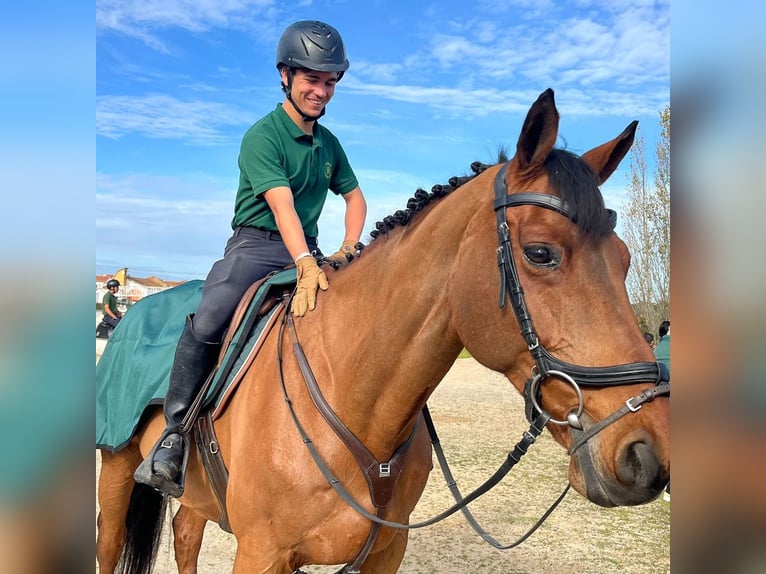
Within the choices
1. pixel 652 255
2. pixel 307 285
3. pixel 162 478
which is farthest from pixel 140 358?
pixel 652 255

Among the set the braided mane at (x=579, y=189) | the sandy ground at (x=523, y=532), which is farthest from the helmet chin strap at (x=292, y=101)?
the sandy ground at (x=523, y=532)

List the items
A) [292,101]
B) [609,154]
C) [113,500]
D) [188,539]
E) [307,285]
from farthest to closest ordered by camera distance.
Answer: [188,539], [113,500], [292,101], [307,285], [609,154]

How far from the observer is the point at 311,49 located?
9.31ft

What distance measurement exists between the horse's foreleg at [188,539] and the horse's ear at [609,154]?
3824 millimetres

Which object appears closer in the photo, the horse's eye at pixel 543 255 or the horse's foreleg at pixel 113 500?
the horse's eye at pixel 543 255

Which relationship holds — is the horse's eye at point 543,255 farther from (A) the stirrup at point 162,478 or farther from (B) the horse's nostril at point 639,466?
(A) the stirrup at point 162,478

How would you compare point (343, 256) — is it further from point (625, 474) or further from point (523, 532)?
point (523, 532)

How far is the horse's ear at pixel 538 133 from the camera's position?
180 cm

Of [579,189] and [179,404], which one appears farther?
[179,404]

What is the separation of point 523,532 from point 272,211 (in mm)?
5100

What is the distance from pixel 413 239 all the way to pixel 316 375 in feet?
2.43
